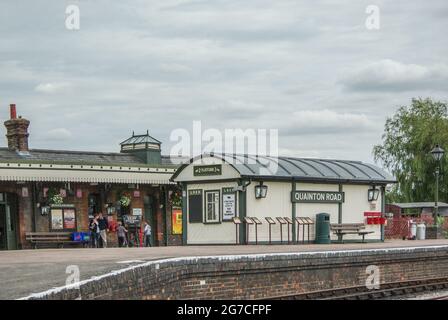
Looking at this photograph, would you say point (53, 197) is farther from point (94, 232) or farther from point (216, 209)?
point (216, 209)

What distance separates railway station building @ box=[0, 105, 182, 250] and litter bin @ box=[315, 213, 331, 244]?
1007cm

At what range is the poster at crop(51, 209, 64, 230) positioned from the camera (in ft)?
100

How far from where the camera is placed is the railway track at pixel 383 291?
53.5 ft

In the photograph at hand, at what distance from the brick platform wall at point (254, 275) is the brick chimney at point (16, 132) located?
18775mm

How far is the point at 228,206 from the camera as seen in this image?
23.9 metres

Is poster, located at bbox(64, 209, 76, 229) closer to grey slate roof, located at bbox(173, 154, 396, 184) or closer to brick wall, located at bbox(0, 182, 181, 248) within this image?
brick wall, located at bbox(0, 182, 181, 248)

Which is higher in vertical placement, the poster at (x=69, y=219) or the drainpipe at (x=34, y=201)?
the drainpipe at (x=34, y=201)

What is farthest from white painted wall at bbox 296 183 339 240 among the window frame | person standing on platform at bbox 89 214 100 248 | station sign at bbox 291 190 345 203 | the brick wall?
the brick wall

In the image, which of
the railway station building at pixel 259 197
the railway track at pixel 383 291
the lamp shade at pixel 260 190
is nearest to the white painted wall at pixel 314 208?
the railway station building at pixel 259 197

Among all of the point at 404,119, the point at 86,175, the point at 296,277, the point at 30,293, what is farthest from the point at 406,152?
the point at 30,293

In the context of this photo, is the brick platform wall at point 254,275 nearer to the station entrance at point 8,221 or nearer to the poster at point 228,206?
the poster at point 228,206

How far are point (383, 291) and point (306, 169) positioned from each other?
8.56 meters

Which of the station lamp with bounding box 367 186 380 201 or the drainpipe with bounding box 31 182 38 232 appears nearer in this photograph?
the station lamp with bounding box 367 186 380 201
